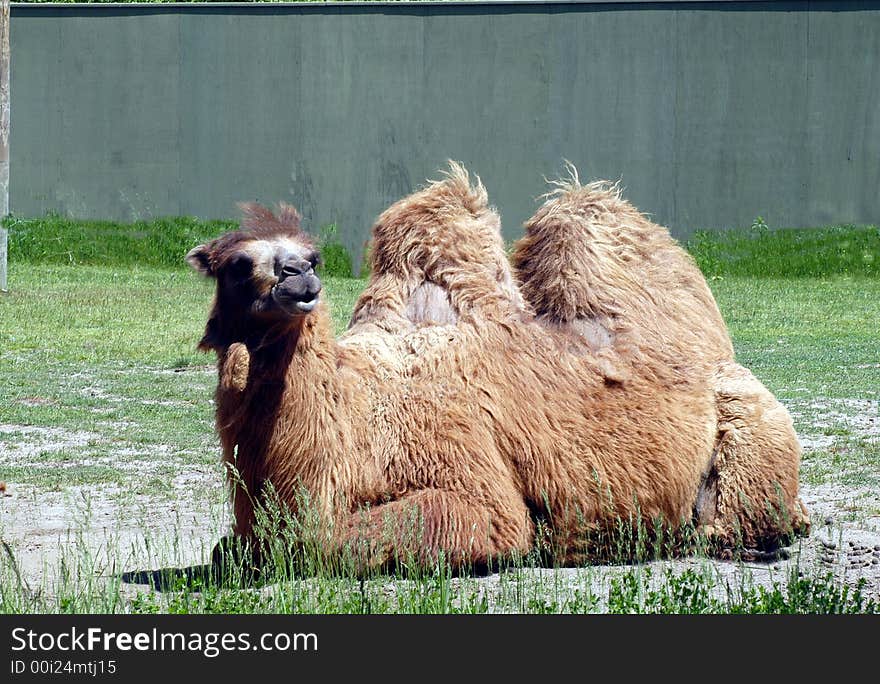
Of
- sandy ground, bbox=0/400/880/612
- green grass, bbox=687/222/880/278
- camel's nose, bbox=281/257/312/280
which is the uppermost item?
green grass, bbox=687/222/880/278

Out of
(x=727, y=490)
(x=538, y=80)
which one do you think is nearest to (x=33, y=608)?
(x=727, y=490)

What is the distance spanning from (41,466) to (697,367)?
12.3 feet

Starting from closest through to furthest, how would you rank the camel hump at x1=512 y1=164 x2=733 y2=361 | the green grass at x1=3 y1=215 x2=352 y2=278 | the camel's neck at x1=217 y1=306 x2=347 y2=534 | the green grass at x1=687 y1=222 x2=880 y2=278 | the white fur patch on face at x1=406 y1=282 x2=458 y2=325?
the camel's neck at x1=217 y1=306 x2=347 y2=534
the white fur patch on face at x1=406 y1=282 x2=458 y2=325
the camel hump at x1=512 y1=164 x2=733 y2=361
the green grass at x1=687 y1=222 x2=880 y2=278
the green grass at x1=3 y1=215 x2=352 y2=278

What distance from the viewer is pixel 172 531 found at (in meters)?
6.27

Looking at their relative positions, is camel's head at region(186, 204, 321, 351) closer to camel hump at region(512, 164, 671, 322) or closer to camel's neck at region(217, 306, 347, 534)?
camel's neck at region(217, 306, 347, 534)

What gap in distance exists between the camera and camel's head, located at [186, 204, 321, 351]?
181 inches

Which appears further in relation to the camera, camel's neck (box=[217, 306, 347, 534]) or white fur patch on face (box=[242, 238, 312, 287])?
camel's neck (box=[217, 306, 347, 534])

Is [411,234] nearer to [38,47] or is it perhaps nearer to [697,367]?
[697,367]

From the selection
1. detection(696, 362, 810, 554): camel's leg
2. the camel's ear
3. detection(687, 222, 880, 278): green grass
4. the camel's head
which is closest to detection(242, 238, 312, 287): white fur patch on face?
the camel's head

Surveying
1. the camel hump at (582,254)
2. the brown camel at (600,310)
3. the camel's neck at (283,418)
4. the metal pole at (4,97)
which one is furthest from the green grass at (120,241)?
the camel's neck at (283,418)

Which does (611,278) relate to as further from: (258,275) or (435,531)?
(258,275)

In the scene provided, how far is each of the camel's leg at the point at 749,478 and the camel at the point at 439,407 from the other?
0.02m

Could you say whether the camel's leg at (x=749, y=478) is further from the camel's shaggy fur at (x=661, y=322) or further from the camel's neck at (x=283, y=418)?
the camel's neck at (x=283, y=418)

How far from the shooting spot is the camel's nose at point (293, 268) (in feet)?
15.1
